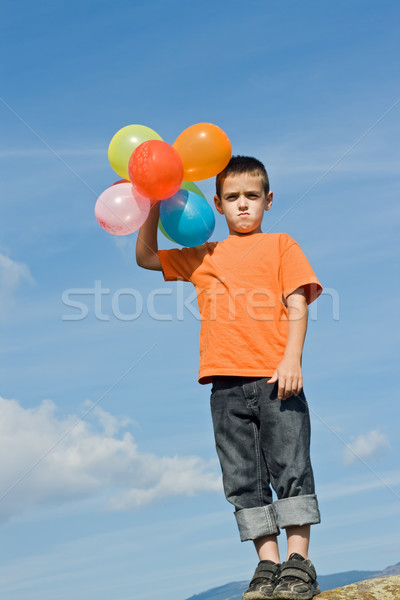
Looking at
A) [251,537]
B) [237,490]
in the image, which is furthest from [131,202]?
[251,537]

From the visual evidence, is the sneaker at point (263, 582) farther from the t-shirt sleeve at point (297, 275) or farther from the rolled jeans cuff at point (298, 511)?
the t-shirt sleeve at point (297, 275)

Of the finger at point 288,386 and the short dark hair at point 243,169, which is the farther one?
the short dark hair at point 243,169

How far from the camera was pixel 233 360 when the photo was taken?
11.0 ft

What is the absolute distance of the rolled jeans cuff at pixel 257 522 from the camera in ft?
10.7

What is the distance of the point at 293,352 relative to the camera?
10.9ft

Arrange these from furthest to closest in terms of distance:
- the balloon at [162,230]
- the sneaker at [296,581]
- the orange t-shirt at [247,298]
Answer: the balloon at [162,230], the orange t-shirt at [247,298], the sneaker at [296,581]

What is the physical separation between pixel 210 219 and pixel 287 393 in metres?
1.10

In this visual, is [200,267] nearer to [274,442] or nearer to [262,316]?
[262,316]

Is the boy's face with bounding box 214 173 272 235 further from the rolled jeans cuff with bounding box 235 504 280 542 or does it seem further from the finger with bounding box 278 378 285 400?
the rolled jeans cuff with bounding box 235 504 280 542

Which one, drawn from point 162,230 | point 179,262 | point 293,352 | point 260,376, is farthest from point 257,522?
point 162,230

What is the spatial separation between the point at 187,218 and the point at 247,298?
1.95ft

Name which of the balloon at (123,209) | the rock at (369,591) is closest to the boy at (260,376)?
the rock at (369,591)

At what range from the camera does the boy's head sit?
11.8 feet

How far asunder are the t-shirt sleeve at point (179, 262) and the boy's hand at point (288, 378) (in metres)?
0.79
